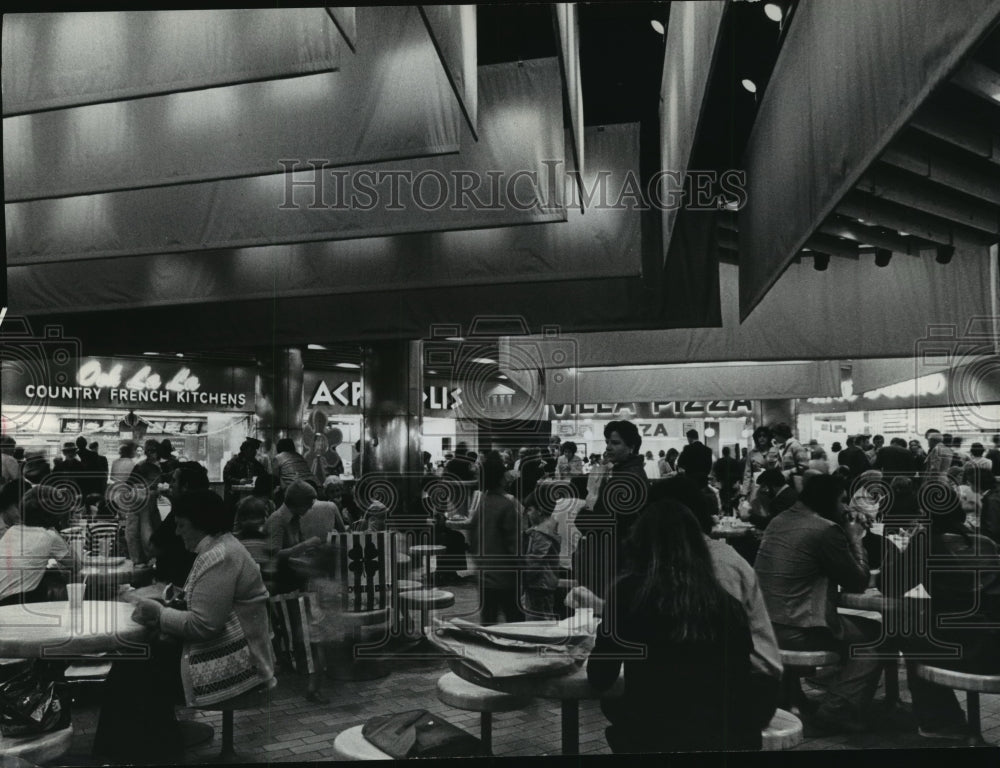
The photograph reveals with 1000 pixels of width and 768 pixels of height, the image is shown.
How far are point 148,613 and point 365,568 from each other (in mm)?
1336

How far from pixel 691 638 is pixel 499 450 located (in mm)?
2086

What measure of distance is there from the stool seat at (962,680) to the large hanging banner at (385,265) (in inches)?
112

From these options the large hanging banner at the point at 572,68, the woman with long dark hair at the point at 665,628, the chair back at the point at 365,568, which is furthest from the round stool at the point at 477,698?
the large hanging banner at the point at 572,68

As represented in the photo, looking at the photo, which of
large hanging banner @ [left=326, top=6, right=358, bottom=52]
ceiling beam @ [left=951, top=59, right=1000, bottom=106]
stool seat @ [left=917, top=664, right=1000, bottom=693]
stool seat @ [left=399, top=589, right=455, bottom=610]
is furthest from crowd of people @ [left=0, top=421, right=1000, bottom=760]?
large hanging banner @ [left=326, top=6, right=358, bottom=52]

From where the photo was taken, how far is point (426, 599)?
5.56 m

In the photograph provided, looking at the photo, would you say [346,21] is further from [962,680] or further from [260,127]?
[962,680]

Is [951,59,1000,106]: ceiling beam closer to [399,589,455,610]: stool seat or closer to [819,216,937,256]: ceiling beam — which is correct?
[819,216,937,256]: ceiling beam

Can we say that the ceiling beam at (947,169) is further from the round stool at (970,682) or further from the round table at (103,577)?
the round table at (103,577)

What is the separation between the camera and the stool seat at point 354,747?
3.70 meters

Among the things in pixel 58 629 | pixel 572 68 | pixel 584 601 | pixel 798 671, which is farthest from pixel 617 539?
pixel 58 629

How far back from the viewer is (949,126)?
15.0 ft

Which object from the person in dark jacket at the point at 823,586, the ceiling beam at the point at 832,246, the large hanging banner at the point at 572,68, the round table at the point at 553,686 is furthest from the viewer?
the ceiling beam at the point at 832,246

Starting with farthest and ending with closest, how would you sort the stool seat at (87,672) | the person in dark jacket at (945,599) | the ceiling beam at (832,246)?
the stool seat at (87,672) → the person in dark jacket at (945,599) → the ceiling beam at (832,246)

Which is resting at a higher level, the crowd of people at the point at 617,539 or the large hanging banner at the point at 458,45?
the large hanging banner at the point at 458,45
